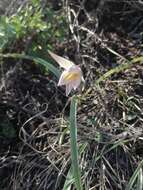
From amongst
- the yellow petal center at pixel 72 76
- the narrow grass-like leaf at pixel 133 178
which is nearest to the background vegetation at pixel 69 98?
the narrow grass-like leaf at pixel 133 178

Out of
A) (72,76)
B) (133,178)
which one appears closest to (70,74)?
(72,76)

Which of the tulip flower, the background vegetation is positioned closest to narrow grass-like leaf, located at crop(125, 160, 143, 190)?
the background vegetation

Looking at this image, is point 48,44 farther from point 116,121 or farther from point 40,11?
point 116,121

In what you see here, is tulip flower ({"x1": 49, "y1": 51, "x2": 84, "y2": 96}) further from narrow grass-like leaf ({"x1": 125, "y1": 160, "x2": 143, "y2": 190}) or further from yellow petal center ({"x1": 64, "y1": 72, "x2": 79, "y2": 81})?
narrow grass-like leaf ({"x1": 125, "y1": 160, "x2": 143, "y2": 190})

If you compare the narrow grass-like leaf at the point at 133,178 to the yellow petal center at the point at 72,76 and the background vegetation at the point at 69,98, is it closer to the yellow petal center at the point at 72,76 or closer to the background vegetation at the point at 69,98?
the background vegetation at the point at 69,98

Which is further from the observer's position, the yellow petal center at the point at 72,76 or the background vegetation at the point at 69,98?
the background vegetation at the point at 69,98

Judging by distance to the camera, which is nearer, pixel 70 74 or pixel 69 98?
pixel 70 74

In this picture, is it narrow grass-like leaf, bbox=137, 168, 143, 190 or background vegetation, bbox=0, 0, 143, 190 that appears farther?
background vegetation, bbox=0, 0, 143, 190

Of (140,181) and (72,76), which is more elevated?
(72,76)

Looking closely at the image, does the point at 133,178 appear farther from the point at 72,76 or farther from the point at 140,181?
the point at 72,76

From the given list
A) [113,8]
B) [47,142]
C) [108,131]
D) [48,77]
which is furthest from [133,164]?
[113,8]

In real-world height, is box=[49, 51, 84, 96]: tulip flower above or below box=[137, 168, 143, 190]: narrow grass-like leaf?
above
